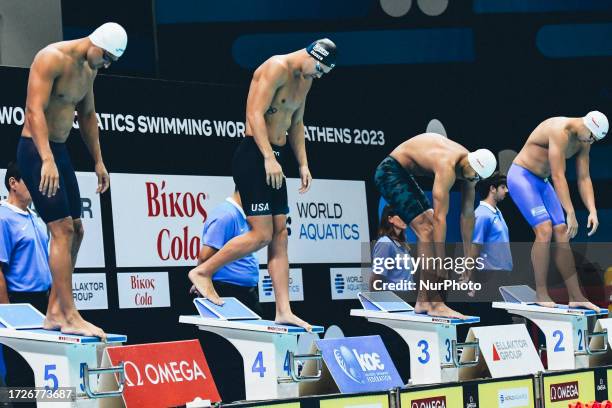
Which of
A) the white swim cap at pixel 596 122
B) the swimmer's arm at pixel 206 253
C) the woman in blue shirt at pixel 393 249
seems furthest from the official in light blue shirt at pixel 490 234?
the swimmer's arm at pixel 206 253

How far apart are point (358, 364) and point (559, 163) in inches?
96.6

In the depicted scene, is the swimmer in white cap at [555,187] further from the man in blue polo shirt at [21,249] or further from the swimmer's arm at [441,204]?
the man in blue polo shirt at [21,249]

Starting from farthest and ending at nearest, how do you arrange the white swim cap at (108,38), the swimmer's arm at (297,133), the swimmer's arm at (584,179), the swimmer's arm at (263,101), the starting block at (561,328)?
the swimmer's arm at (584,179)
the starting block at (561,328)
the swimmer's arm at (297,133)
the swimmer's arm at (263,101)
the white swim cap at (108,38)

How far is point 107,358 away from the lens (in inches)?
197

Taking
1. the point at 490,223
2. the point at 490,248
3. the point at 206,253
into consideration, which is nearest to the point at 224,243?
the point at 206,253

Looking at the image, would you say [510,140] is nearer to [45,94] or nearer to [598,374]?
[598,374]

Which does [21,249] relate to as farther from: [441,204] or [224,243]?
[441,204]

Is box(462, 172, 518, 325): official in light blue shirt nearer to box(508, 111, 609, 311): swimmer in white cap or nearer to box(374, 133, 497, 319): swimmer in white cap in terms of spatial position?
box(508, 111, 609, 311): swimmer in white cap

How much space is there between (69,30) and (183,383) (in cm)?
560

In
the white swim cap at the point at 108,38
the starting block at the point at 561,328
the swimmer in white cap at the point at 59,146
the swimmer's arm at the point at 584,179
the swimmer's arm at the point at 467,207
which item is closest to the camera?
the swimmer in white cap at the point at 59,146

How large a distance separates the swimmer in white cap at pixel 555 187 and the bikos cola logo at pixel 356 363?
6.42 ft

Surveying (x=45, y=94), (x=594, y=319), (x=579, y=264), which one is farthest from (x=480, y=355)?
(x=579, y=264)

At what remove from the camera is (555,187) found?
775 cm

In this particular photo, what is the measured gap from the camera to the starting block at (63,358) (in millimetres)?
4973
